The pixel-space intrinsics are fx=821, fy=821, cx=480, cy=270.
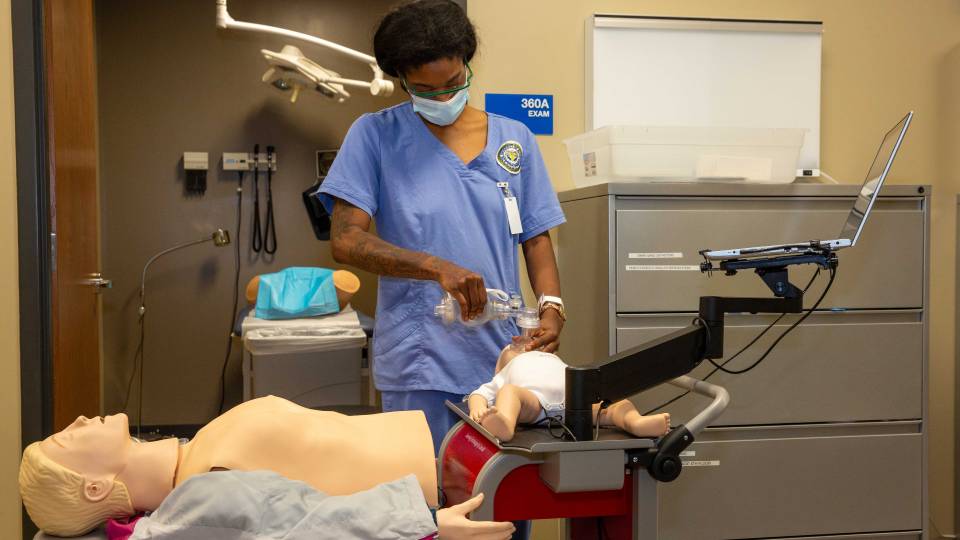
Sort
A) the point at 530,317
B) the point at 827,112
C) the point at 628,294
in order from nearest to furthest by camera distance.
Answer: the point at 530,317 < the point at 628,294 < the point at 827,112

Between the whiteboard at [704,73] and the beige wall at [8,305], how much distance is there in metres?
1.73

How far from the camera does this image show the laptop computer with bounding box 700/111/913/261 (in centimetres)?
128

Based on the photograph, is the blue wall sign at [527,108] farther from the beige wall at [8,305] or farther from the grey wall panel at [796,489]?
the beige wall at [8,305]

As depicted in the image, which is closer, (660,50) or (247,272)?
(660,50)

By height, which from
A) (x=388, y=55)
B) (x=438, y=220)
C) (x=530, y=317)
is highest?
(x=388, y=55)

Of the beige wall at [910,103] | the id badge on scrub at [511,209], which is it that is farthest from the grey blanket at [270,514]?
the beige wall at [910,103]

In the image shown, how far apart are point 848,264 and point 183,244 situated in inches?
138

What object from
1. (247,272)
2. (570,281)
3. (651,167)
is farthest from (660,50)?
(247,272)

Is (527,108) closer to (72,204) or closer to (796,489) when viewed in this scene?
(796,489)

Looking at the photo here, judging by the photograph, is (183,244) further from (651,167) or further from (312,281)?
(651,167)

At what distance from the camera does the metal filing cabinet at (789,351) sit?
7.43 feet

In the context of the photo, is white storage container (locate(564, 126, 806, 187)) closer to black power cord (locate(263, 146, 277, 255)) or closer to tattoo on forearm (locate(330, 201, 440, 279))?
tattoo on forearm (locate(330, 201, 440, 279))

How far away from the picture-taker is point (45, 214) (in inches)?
93.0

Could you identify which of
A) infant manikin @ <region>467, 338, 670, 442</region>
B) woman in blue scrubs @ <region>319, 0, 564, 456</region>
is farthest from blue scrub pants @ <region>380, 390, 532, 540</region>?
infant manikin @ <region>467, 338, 670, 442</region>
